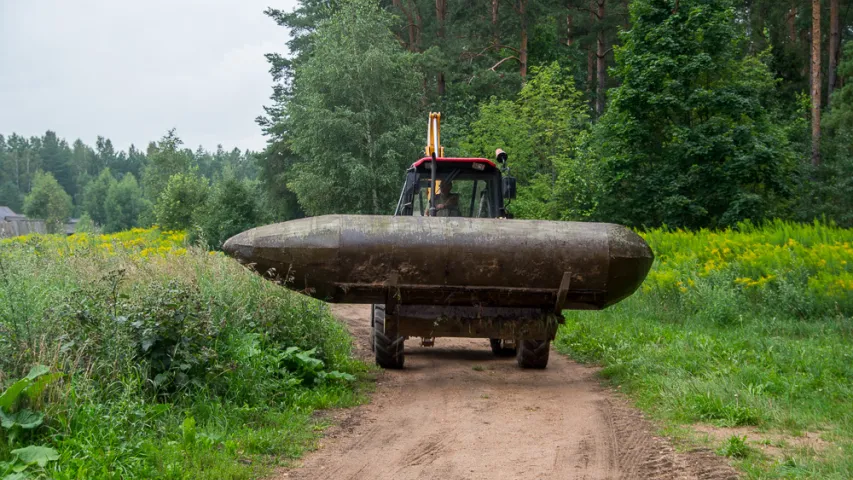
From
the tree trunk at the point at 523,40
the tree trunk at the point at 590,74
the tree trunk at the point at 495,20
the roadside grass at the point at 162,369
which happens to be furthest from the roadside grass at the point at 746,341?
the tree trunk at the point at 590,74

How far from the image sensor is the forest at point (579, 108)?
22234 mm

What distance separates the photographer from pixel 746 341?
10.1 meters

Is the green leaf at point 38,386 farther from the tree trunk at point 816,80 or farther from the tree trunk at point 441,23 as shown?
the tree trunk at point 441,23

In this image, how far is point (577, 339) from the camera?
12383 millimetres

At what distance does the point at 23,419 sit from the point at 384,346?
5.08 meters

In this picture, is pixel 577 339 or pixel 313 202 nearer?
pixel 577 339

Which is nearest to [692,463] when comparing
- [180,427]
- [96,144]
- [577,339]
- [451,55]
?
[180,427]

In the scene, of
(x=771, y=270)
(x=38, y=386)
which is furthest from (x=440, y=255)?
(x=771, y=270)

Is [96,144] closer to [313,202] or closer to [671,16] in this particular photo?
[313,202]

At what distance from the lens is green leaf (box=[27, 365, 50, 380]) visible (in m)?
5.62

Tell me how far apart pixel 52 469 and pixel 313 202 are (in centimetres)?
3271

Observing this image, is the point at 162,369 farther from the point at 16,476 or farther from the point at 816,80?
the point at 816,80

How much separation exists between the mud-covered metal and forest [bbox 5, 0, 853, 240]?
719 cm

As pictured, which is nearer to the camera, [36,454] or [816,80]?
[36,454]
